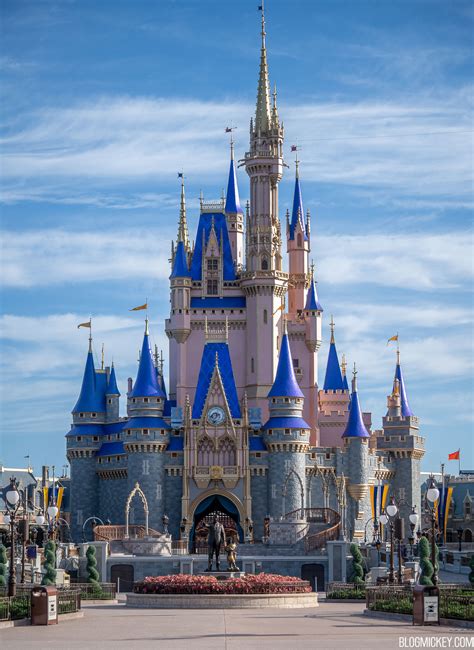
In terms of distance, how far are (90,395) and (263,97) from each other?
83.2 feet

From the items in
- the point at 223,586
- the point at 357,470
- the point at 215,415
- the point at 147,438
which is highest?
the point at 215,415

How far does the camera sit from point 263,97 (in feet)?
349

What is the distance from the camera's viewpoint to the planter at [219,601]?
51.2 m

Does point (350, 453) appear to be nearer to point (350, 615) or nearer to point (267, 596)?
point (267, 596)

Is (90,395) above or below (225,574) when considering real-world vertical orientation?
above

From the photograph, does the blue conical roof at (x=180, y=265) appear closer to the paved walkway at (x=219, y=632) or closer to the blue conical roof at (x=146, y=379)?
the blue conical roof at (x=146, y=379)

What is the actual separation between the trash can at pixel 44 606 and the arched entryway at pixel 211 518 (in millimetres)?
50204

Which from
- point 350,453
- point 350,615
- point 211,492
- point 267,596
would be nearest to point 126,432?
point 211,492

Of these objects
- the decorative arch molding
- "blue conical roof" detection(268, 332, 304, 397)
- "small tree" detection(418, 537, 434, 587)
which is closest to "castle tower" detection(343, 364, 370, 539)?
"blue conical roof" detection(268, 332, 304, 397)

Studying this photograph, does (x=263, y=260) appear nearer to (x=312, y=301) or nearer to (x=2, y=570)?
(x=312, y=301)

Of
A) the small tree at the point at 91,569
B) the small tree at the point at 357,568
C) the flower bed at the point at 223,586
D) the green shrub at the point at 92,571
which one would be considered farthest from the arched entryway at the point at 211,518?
the flower bed at the point at 223,586

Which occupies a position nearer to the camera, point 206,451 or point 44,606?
point 44,606

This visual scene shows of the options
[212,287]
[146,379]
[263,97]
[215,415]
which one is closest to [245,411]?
[215,415]

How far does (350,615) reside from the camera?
45.6 m
